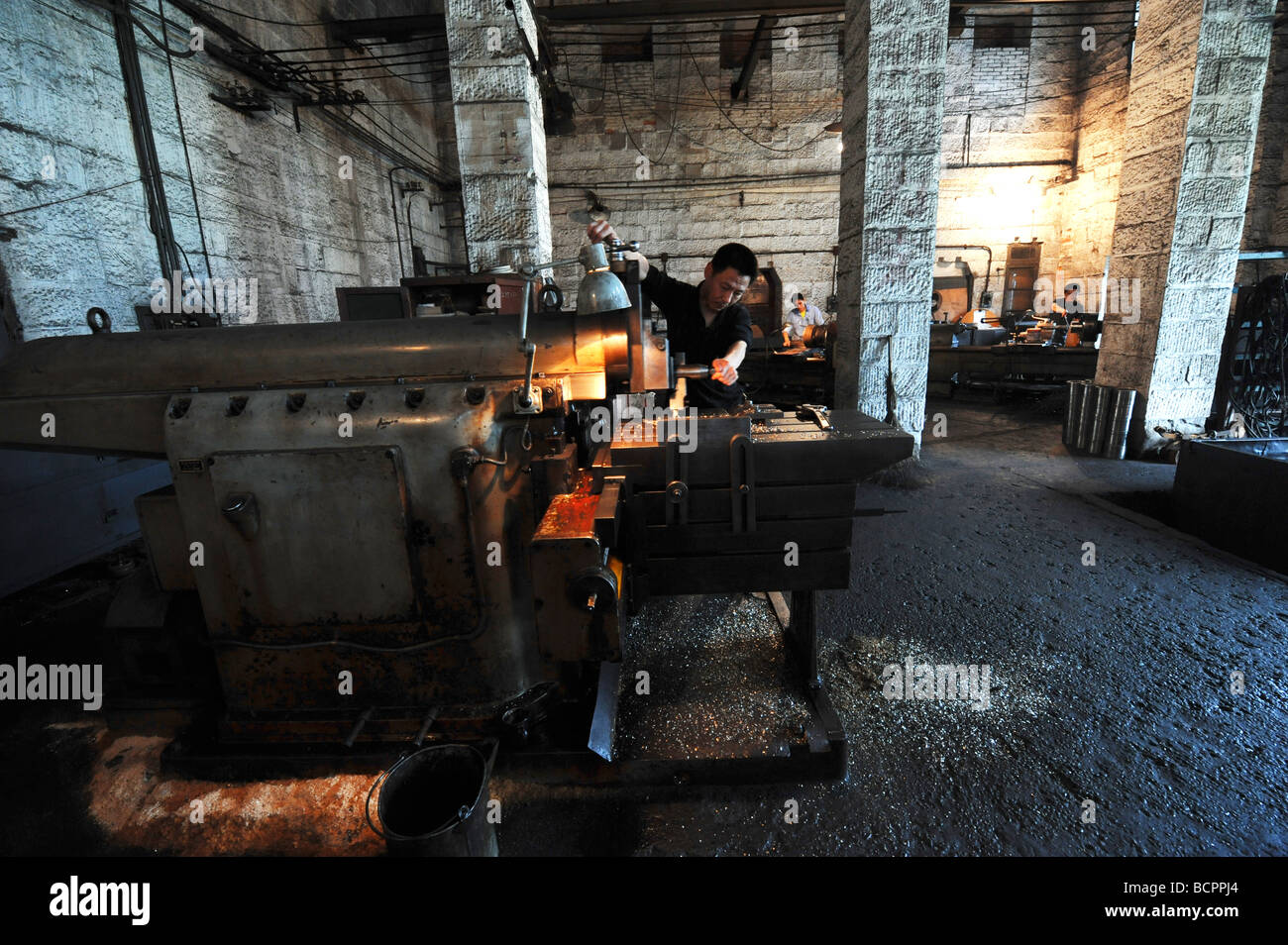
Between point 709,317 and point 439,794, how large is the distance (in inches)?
99.4

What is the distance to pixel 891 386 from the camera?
525 centimetres

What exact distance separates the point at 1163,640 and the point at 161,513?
4.43 metres

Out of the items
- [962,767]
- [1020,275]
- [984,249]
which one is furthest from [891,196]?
[1020,275]

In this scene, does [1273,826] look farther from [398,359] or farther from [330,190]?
[330,190]

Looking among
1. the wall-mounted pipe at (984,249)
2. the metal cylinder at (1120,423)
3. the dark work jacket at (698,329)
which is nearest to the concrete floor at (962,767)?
the dark work jacket at (698,329)

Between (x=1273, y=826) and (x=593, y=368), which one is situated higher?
(x=593, y=368)

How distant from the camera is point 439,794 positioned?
1711 millimetres

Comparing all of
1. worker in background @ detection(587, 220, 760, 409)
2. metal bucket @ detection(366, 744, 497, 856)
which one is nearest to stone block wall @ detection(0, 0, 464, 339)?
worker in background @ detection(587, 220, 760, 409)

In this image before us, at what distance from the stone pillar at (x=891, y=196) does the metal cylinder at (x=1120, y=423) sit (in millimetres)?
2217

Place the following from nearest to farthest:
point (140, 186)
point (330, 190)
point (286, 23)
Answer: point (140, 186)
point (286, 23)
point (330, 190)

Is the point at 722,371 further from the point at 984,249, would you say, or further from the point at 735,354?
the point at 984,249

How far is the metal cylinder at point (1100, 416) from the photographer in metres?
5.86
